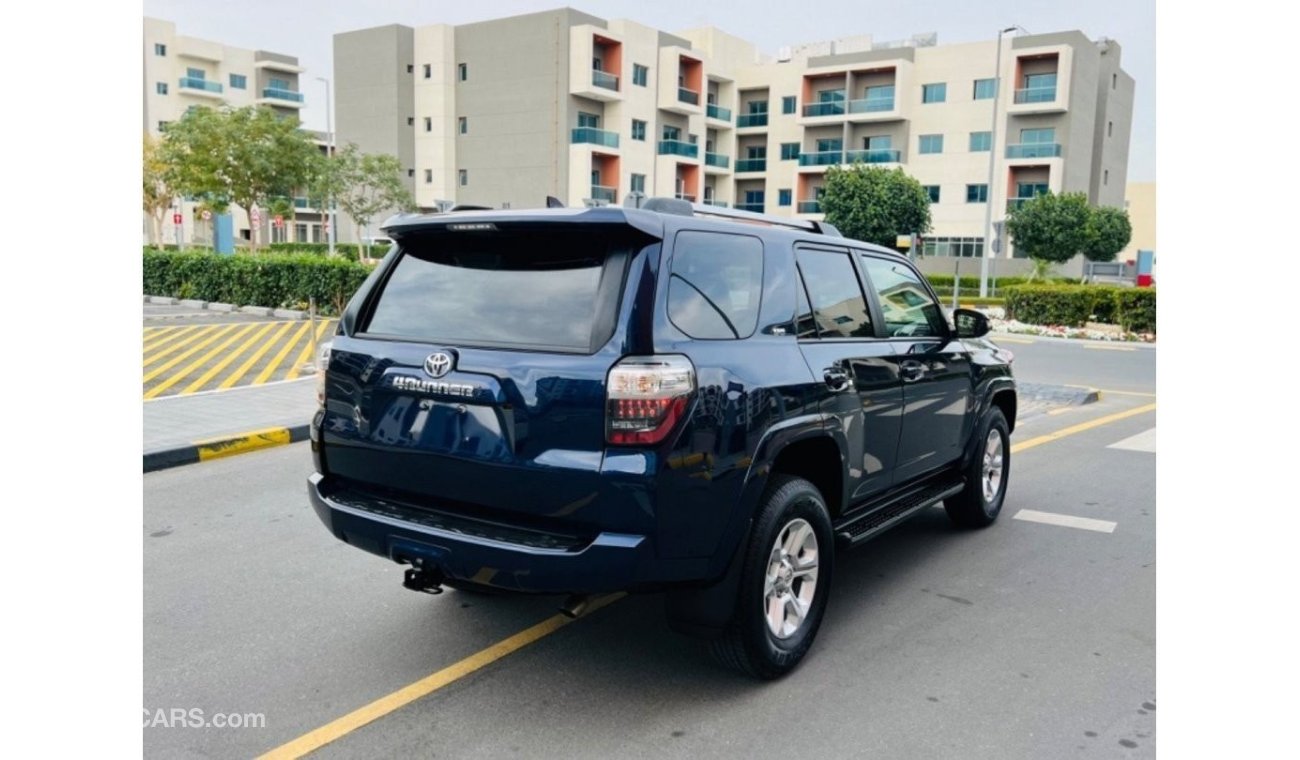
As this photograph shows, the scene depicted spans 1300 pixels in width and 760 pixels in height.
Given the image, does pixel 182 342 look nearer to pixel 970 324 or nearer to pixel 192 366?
pixel 192 366

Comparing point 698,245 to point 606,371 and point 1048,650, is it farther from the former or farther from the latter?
point 1048,650

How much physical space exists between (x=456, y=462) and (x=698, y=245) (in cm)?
125

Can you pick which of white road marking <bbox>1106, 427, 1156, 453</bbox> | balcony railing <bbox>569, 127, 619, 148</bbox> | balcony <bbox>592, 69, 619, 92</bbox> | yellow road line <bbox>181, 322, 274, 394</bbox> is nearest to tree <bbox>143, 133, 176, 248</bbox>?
balcony railing <bbox>569, 127, 619, 148</bbox>

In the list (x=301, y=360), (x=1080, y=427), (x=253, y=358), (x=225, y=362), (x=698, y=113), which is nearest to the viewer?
(x=1080, y=427)

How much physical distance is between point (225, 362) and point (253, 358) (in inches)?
24.0

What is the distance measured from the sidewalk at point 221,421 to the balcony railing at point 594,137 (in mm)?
43192

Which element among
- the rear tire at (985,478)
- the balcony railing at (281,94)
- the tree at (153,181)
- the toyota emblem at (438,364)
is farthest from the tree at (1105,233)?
the balcony railing at (281,94)

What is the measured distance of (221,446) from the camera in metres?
8.09

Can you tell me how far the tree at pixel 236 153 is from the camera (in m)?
32.9

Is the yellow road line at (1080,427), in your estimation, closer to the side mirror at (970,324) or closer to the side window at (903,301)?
the side mirror at (970,324)

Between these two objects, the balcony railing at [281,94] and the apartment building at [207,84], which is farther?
the balcony railing at [281,94]

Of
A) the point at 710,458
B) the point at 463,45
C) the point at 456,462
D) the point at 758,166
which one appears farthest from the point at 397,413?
the point at 758,166

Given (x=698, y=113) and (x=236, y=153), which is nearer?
(x=236, y=153)

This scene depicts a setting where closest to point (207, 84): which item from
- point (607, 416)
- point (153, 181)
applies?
point (153, 181)
